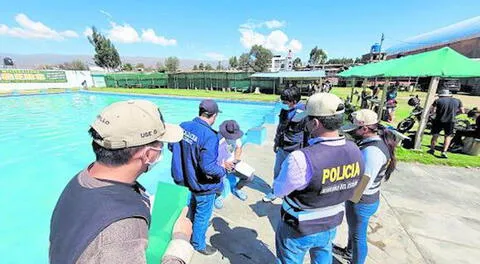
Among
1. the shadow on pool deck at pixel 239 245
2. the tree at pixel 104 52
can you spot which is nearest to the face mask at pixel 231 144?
the shadow on pool deck at pixel 239 245

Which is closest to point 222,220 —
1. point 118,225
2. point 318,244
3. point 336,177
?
point 318,244

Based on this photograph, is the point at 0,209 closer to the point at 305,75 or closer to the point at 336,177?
the point at 336,177

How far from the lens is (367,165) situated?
212cm

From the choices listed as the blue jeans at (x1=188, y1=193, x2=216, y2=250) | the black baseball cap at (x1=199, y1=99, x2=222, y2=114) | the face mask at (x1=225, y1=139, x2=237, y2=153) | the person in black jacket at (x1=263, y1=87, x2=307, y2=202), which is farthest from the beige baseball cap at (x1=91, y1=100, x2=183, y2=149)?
the face mask at (x1=225, y1=139, x2=237, y2=153)

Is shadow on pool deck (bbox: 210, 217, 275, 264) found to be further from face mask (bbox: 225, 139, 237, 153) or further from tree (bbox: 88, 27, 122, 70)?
tree (bbox: 88, 27, 122, 70)

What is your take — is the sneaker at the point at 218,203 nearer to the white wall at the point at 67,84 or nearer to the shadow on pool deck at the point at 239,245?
the shadow on pool deck at the point at 239,245

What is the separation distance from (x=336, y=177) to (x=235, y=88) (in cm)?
2556

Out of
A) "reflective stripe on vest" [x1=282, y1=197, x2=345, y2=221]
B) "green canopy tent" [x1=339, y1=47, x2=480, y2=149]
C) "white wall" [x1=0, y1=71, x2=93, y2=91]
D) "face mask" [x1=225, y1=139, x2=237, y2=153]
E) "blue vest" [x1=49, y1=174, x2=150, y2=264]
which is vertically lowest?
"white wall" [x1=0, y1=71, x2=93, y2=91]

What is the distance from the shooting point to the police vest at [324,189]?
1.59m

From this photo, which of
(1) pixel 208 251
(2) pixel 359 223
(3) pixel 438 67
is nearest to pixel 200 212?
(1) pixel 208 251

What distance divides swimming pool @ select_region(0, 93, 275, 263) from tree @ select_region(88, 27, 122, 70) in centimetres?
3135

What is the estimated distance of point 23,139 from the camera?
10.7m

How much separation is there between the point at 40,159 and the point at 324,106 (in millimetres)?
10525

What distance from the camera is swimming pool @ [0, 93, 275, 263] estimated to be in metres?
4.99
